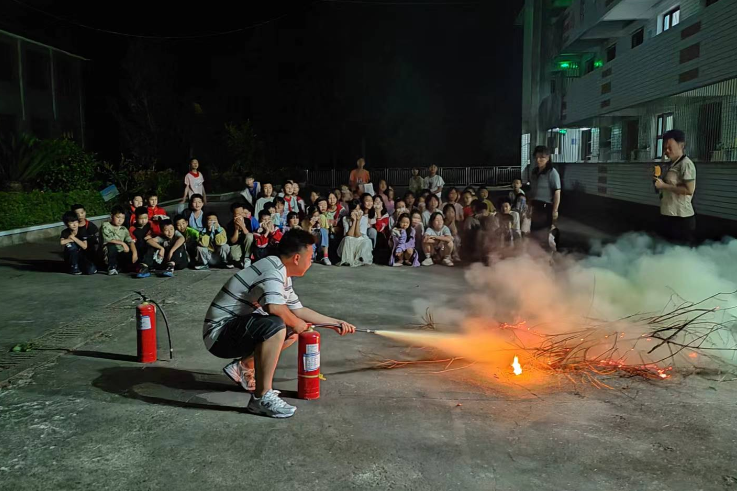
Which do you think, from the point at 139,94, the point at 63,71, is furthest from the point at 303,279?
the point at 63,71

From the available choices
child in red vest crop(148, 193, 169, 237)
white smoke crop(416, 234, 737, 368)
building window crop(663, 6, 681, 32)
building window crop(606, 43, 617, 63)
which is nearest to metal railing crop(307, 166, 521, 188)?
building window crop(606, 43, 617, 63)

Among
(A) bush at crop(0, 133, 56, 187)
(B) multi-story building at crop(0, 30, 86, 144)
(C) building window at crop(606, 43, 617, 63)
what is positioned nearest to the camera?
(A) bush at crop(0, 133, 56, 187)

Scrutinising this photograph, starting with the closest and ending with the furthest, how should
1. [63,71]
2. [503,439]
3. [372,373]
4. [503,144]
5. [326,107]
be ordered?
[503,439] → [372,373] → [63,71] → [326,107] → [503,144]

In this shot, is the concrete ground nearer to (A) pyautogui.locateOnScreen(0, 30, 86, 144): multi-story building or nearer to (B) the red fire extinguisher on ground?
(B) the red fire extinguisher on ground

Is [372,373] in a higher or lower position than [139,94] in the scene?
lower

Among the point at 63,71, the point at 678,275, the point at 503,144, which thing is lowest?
the point at 678,275

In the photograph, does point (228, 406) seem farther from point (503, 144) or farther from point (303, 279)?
point (503, 144)

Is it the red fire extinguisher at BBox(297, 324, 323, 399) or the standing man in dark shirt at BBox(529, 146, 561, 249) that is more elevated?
the standing man in dark shirt at BBox(529, 146, 561, 249)

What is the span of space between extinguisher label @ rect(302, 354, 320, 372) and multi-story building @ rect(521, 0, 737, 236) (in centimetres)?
1020

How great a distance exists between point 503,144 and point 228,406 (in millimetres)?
43772

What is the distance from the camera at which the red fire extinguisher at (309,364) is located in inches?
172

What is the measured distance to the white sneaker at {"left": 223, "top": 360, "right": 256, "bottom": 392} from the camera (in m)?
4.69

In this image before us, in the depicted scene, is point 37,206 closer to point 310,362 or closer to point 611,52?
point 310,362

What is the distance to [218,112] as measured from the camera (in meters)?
37.1
